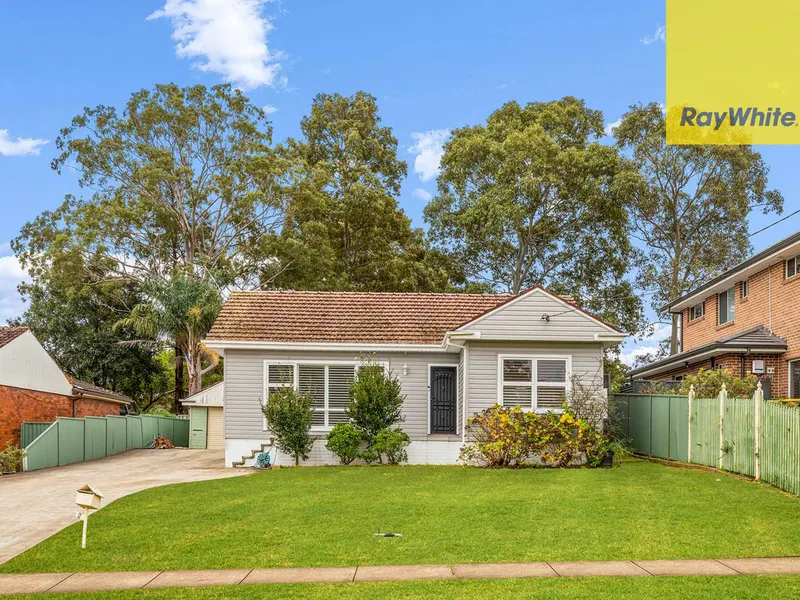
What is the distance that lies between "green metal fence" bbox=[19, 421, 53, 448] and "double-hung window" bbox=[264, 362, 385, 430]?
8.28m

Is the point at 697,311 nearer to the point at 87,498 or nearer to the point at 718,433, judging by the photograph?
the point at 718,433

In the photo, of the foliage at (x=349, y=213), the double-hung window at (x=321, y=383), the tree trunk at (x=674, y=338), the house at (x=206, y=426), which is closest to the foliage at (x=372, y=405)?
the double-hung window at (x=321, y=383)

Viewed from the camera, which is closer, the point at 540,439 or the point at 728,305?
the point at 540,439

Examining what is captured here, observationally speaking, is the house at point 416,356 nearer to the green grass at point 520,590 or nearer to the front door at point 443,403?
the front door at point 443,403

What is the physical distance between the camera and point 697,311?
31.6 meters

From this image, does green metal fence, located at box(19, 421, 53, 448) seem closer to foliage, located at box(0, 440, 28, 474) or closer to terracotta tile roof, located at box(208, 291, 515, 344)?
foliage, located at box(0, 440, 28, 474)

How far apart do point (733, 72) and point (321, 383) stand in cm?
2250

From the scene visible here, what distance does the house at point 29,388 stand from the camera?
24.5 m

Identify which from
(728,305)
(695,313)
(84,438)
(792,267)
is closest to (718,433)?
(792,267)

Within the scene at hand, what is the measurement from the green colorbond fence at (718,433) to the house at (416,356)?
2218 mm

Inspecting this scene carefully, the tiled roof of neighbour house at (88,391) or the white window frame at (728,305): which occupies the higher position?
the white window frame at (728,305)

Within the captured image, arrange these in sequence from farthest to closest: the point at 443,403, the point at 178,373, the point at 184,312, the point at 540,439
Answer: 1. the point at 178,373
2. the point at 184,312
3. the point at 443,403
4. the point at 540,439

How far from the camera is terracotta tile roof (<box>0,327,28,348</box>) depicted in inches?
1007

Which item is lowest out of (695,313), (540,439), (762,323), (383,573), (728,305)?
(383,573)
